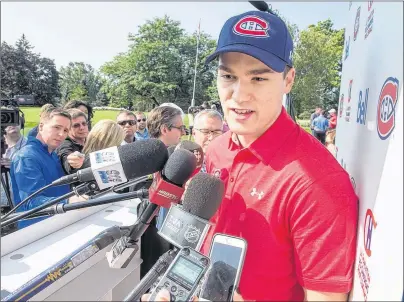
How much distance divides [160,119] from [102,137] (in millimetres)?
496

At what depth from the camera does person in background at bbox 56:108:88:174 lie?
2.03 meters

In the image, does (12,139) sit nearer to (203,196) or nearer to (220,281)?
(203,196)

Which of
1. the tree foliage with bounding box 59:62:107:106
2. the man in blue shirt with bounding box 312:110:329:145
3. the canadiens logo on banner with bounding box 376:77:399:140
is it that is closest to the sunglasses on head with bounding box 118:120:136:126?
the canadiens logo on banner with bounding box 376:77:399:140

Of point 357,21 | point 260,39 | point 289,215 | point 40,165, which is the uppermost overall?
point 357,21

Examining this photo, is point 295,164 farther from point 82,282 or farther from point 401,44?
point 82,282

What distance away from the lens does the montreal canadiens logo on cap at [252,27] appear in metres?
1.01

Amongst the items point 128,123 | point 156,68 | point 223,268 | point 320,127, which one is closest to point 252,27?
point 223,268

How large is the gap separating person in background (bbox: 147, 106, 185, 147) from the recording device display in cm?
199

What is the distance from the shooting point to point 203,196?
891 millimetres

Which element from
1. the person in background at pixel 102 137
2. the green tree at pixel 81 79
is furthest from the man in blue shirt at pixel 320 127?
the green tree at pixel 81 79

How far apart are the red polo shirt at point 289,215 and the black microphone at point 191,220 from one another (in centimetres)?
14

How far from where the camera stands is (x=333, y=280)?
0.84 meters

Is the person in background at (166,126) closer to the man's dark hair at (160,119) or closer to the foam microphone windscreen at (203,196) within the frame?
the man's dark hair at (160,119)

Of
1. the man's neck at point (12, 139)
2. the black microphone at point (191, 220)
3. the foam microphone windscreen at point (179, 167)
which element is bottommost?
the man's neck at point (12, 139)
